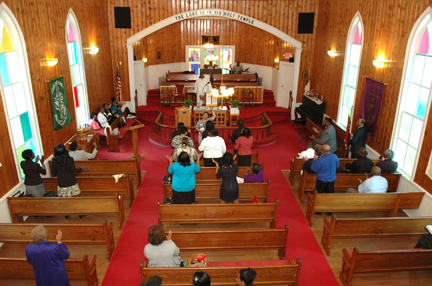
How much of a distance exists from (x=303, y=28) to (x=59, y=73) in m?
9.13

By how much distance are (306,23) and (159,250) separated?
11.7 metres

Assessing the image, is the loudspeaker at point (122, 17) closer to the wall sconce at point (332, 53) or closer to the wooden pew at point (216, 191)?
the wall sconce at point (332, 53)

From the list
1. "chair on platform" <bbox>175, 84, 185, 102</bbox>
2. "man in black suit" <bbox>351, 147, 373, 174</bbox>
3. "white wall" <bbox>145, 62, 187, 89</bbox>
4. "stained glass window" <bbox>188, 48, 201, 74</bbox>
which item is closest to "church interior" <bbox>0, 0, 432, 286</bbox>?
"chair on platform" <bbox>175, 84, 185, 102</bbox>

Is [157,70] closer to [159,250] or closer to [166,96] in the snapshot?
[166,96]

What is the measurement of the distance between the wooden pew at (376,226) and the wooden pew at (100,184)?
405 centimetres

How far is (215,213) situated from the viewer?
561 cm

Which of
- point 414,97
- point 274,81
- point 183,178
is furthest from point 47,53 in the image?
point 274,81

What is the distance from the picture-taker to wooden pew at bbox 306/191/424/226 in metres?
6.04

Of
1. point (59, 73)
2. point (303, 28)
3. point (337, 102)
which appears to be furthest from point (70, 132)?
Answer: point (303, 28)

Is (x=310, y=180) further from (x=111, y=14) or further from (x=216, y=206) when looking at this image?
(x=111, y=14)

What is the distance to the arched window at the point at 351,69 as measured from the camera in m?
9.73

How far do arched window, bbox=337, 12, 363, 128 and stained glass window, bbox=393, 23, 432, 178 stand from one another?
2.45m

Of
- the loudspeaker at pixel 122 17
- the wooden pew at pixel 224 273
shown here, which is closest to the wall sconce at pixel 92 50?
the loudspeaker at pixel 122 17

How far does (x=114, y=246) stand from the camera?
18.4ft
